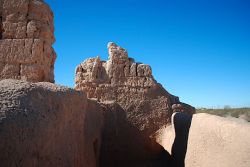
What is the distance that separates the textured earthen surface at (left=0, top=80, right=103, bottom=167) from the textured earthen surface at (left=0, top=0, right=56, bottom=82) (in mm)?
1959

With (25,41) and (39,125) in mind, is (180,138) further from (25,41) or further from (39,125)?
(39,125)

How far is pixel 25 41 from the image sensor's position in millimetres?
6637

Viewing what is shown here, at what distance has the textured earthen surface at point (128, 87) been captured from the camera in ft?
27.6

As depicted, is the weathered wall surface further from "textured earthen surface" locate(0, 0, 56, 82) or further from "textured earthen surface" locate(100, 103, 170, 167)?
"textured earthen surface" locate(0, 0, 56, 82)

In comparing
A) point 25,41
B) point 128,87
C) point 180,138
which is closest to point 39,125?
point 25,41

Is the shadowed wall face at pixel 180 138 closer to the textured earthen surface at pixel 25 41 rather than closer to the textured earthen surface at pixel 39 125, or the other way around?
the textured earthen surface at pixel 39 125

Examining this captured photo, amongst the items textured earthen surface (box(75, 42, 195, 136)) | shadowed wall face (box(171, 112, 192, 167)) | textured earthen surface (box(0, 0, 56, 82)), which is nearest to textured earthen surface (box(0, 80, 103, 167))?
textured earthen surface (box(0, 0, 56, 82))

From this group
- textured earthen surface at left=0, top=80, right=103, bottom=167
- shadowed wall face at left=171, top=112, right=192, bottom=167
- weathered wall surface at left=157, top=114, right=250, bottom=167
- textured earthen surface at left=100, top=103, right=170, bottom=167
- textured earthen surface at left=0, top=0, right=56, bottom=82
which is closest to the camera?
textured earthen surface at left=0, top=80, right=103, bottom=167

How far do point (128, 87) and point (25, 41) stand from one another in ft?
10.7

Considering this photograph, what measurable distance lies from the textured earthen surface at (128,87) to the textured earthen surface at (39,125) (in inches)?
122

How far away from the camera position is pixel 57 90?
163 inches

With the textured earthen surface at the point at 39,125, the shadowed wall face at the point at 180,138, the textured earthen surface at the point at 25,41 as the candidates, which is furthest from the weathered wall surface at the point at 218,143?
the textured earthen surface at the point at 25,41

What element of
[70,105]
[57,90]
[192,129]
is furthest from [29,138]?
[192,129]

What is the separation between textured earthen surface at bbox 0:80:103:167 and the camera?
2727mm
